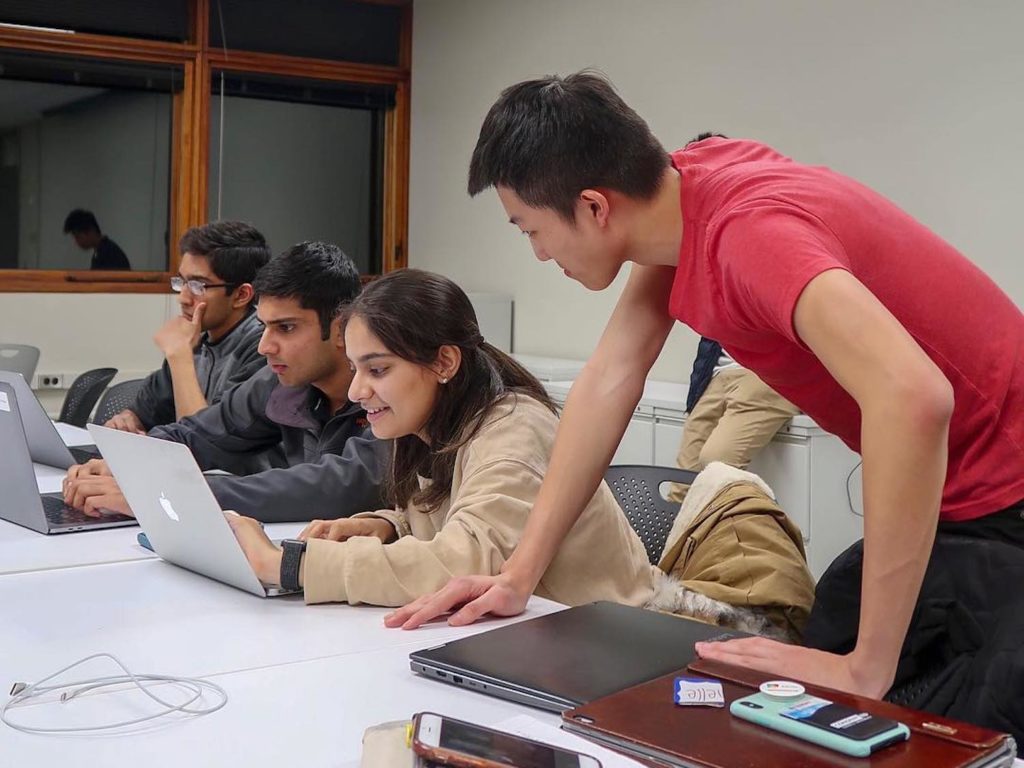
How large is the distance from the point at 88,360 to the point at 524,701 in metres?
5.19

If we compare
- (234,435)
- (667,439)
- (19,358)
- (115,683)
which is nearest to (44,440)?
(234,435)

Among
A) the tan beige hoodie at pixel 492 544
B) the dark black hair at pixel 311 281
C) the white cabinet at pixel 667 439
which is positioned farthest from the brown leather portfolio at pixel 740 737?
the white cabinet at pixel 667 439

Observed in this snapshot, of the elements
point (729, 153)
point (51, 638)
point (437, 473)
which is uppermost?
point (729, 153)

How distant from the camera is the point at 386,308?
187 cm

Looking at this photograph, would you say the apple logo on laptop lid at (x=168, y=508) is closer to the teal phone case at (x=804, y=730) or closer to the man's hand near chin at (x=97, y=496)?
the man's hand near chin at (x=97, y=496)

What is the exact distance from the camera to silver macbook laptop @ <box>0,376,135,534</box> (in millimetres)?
2037

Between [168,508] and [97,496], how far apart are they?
1.83 ft

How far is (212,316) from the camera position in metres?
3.49

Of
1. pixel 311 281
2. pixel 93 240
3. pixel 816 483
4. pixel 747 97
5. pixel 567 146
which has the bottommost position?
pixel 816 483

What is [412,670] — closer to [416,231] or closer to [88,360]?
[88,360]

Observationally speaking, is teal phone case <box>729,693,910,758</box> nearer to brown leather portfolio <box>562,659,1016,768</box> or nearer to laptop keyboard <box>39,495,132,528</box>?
brown leather portfolio <box>562,659,1016,768</box>

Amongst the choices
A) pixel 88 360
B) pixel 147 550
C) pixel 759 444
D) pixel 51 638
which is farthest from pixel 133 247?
pixel 51 638

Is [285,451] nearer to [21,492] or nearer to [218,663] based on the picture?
[21,492]

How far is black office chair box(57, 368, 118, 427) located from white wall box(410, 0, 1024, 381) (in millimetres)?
2232
